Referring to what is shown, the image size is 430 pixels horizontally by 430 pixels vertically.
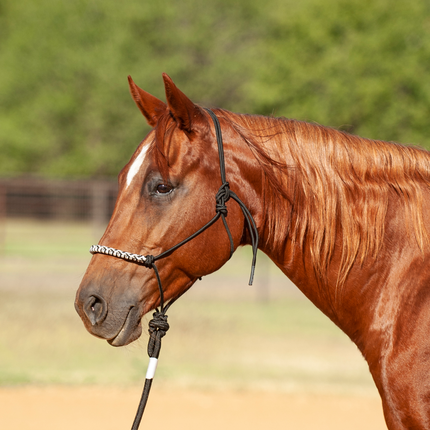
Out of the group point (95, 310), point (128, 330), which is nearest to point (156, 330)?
point (128, 330)

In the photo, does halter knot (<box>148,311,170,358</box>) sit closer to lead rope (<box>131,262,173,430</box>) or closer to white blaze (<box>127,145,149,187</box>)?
lead rope (<box>131,262,173,430</box>)

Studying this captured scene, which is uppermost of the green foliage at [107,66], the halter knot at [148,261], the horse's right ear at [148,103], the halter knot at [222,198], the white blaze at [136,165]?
the green foliage at [107,66]

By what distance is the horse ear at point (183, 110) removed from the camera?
7.28 ft

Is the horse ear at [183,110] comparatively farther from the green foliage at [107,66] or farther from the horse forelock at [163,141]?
the green foliage at [107,66]

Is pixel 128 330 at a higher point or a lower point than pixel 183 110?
lower

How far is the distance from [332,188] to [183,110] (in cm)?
74

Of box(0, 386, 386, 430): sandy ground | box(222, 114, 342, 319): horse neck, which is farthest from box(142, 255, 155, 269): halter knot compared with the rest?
box(0, 386, 386, 430): sandy ground

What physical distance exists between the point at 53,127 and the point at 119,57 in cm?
606

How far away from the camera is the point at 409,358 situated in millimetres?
2129

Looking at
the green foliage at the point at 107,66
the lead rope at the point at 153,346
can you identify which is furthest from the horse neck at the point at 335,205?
the green foliage at the point at 107,66

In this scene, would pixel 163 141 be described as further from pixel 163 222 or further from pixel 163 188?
pixel 163 222

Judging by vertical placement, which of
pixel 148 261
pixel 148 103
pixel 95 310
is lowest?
pixel 95 310

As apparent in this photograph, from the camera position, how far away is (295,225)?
2410mm

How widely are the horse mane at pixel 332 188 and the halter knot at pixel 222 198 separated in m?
0.20
